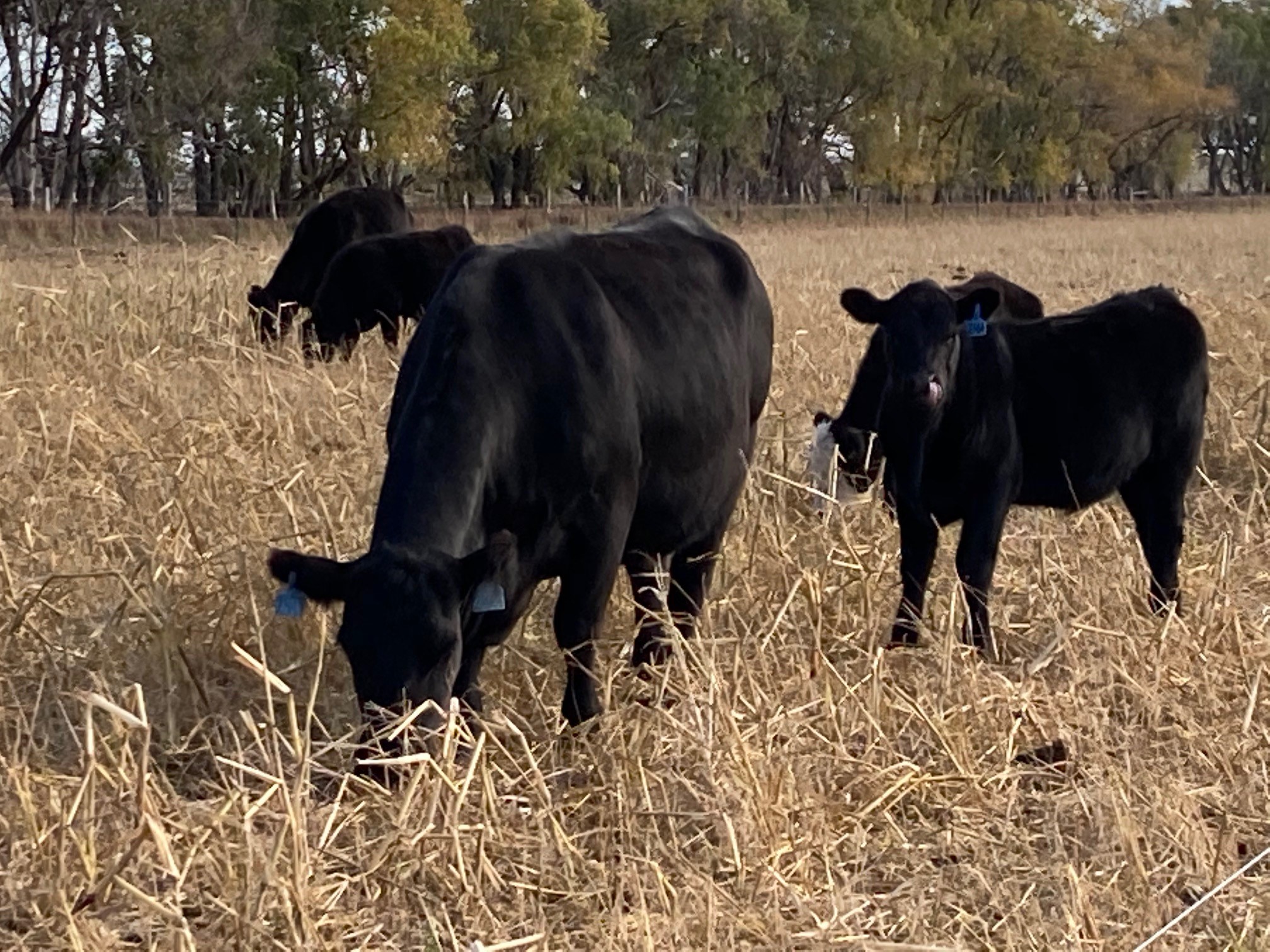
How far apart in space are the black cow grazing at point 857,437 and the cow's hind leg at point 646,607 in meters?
0.88

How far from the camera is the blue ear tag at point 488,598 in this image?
14.2 feet

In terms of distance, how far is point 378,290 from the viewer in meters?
14.0

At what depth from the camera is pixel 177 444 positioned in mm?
8352

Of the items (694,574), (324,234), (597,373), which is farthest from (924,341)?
(324,234)

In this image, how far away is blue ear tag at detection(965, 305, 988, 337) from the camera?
6551mm

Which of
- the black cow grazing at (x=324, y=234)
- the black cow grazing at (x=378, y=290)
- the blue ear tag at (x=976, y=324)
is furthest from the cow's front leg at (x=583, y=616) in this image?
the black cow grazing at (x=324, y=234)

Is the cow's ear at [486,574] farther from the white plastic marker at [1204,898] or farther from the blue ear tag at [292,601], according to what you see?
the white plastic marker at [1204,898]

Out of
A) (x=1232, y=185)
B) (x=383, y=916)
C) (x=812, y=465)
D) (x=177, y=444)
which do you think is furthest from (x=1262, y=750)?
(x=1232, y=185)

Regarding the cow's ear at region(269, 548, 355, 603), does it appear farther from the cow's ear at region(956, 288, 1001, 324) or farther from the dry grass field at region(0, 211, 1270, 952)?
the cow's ear at region(956, 288, 1001, 324)

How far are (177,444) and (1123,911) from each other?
5.81 m

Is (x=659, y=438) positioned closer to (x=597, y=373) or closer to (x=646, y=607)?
(x=597, y=373)

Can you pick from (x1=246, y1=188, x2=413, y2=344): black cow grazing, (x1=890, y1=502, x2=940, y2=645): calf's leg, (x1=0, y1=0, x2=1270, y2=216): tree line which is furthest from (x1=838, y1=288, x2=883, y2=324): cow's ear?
(x1=0, y1=0, x2=1270, y2=216): tree line

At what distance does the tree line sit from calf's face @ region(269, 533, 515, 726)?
3783 cm

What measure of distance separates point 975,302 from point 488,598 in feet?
9.80
